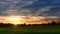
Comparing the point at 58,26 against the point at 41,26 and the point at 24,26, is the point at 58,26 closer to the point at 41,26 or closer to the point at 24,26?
the point at 41,26

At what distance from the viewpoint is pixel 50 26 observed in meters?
59.3

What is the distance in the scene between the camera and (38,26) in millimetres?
59031

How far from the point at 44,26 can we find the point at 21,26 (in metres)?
7.06

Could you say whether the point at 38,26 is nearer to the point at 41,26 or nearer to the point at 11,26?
the point at 41,26

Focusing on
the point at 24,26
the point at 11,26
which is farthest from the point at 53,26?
the point at 11,26

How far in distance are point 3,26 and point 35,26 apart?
937cm

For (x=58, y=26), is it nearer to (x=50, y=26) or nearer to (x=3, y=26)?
(x=50, y=26)

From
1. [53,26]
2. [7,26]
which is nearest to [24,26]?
[7,26]

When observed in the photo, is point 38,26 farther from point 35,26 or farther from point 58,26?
point 58,26

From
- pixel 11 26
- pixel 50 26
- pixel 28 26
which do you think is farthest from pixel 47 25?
pixel 11 26

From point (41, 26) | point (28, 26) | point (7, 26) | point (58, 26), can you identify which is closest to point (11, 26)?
point (7, 26)

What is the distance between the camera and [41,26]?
59.8 m

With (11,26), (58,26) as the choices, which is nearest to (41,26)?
(58,26)

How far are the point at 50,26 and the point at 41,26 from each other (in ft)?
8.88
